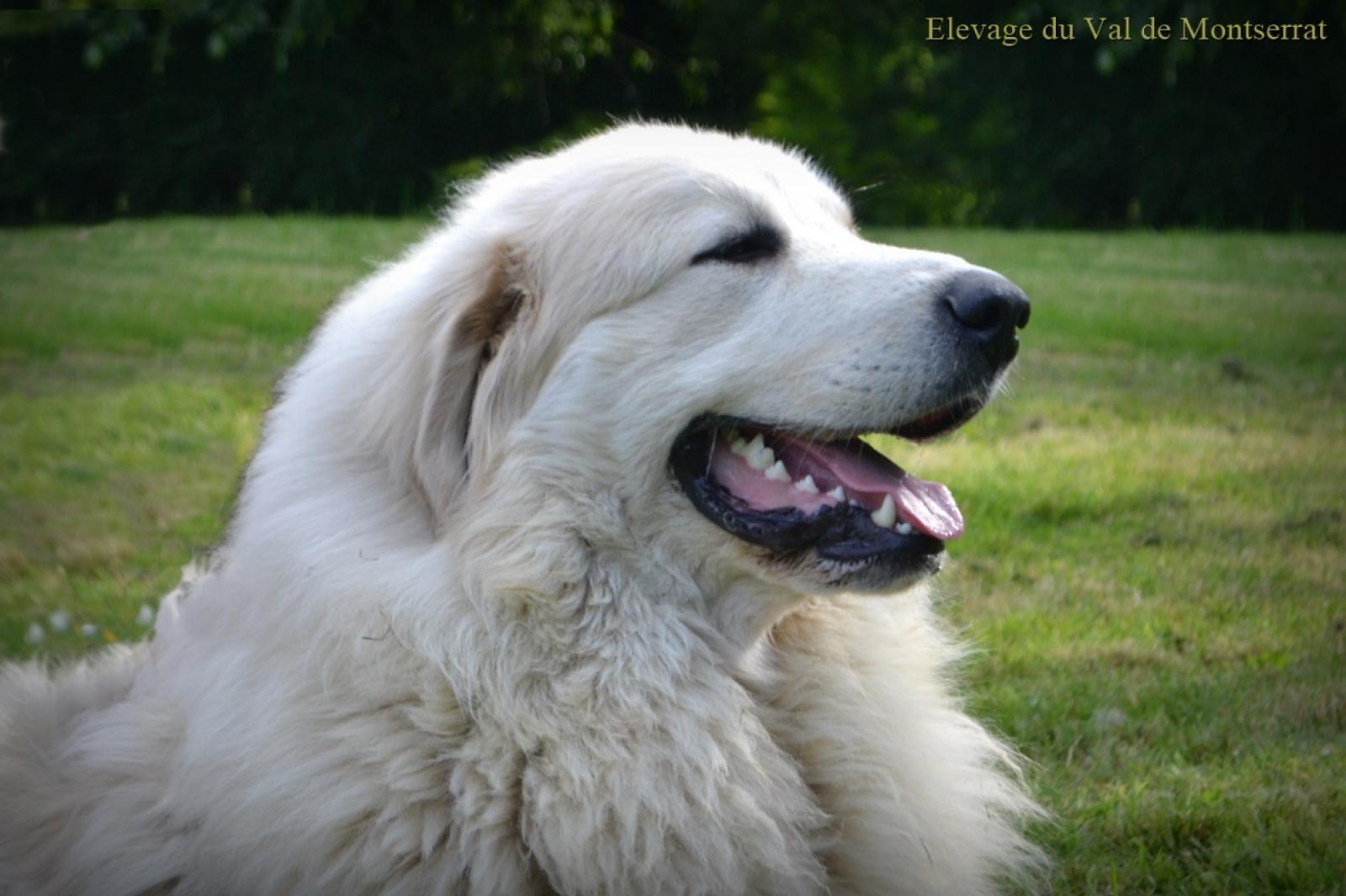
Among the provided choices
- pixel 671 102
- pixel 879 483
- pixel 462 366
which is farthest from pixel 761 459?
pixel 671 102

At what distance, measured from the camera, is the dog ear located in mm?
3166

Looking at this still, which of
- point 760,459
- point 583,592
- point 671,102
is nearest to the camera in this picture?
point 583,592

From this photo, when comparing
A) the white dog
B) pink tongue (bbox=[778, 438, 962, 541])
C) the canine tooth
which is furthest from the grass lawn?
the canine tooth

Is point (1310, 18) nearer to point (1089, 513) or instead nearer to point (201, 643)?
point (1089, 513)

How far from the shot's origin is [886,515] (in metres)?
3.17

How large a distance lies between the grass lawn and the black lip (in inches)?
46.7

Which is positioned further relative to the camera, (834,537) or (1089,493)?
(1089,493)

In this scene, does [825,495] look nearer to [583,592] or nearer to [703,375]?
[703,375]

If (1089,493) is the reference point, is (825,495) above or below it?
above

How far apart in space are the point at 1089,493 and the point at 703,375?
431 cm

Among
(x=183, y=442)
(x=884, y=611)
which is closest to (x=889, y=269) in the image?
(x=884, y=611)

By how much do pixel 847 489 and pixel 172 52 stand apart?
12.6 m

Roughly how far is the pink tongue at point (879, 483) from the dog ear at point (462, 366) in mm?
723

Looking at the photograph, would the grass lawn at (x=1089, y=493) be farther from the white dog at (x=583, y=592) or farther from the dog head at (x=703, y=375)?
the dog head at (x=703, y=375)
